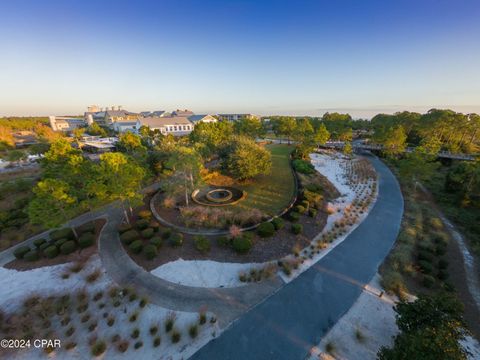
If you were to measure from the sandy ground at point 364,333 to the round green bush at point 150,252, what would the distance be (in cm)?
1135

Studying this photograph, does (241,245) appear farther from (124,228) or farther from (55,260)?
(55,260)

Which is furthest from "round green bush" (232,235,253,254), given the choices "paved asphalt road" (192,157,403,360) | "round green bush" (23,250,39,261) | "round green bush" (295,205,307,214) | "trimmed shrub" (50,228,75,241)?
"round green bush" (23,250,39,261)

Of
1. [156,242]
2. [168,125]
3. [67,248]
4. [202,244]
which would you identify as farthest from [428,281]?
[168,125]

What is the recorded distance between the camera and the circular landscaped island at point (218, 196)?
23.0 meters

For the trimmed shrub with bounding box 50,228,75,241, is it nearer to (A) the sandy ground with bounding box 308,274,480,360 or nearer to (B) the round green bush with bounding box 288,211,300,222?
(A) the sandy ground with bounding box 308,274,480,360

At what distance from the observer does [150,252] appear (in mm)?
13883

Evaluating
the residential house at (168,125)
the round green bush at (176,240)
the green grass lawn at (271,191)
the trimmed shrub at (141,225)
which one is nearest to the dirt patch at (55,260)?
the trimmed shrub at (141,225)

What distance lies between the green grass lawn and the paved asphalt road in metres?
8.17

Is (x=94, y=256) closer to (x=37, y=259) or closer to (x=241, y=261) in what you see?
(x=37, y=259)

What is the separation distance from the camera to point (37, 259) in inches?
554

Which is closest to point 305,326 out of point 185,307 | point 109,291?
point 185,307

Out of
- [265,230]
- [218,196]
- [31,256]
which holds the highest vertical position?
[265,230]

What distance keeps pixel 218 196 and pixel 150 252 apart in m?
12.1

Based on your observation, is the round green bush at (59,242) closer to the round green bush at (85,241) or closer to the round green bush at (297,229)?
the round green bush at (85,241)
